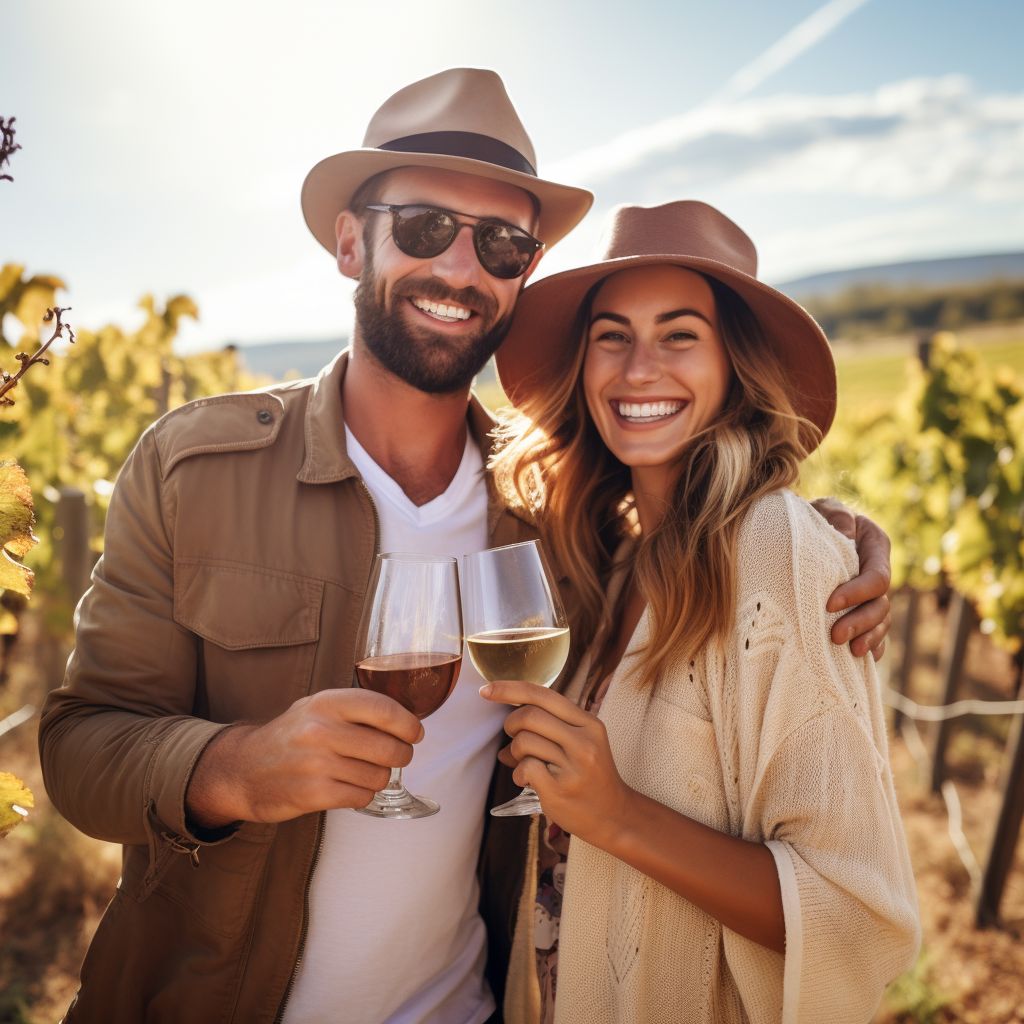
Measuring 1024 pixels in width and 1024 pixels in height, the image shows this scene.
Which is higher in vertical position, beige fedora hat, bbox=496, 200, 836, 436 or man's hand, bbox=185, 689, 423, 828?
beige fedora hat, bbox=496, 200, 836, 436

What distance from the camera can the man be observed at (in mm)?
1921

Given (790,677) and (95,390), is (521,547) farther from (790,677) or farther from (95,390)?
(95,390)

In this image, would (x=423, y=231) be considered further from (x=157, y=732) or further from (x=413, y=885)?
(x=413, y=885)

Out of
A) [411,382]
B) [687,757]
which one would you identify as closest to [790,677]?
[687,757]

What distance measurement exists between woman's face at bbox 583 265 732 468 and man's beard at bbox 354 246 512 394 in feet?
1.22

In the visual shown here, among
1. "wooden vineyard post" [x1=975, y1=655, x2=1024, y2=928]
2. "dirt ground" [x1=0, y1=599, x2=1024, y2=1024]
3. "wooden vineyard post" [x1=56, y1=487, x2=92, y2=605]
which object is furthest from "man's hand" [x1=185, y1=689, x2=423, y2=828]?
"wooden vineyard post" [x1=975, y1=655, x2=1024, y2=928]

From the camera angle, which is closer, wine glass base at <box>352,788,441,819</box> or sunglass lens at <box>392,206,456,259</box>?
wine glass base at <box>352,788,441,819</box>

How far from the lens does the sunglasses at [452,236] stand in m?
2.47

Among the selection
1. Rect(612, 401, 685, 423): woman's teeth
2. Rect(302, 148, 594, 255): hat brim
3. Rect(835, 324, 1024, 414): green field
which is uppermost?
Rect(835, 324, 1024, 414): green field

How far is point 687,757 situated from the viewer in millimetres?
1995

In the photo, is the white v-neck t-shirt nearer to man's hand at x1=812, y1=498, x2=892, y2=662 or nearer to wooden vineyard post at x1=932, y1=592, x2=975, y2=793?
man's hand at x1=812, y1=498, x2=892, y2=662

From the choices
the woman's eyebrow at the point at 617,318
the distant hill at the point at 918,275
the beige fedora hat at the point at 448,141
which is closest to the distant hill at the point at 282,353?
the beige fedora hat at the point at 448,141

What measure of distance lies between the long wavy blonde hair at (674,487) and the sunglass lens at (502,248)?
0.23 m

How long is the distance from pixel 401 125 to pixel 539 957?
7.65ft
